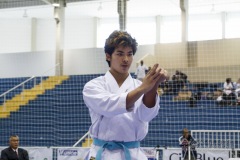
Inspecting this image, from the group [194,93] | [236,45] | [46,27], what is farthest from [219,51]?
[46,27]

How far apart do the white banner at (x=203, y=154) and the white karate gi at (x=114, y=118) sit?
7.06 meters

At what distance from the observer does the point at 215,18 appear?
72.1 feet

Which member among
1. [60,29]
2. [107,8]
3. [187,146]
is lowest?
[187,146]

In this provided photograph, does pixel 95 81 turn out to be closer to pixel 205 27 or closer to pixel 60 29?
pixel 60 29

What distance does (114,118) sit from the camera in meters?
2.20

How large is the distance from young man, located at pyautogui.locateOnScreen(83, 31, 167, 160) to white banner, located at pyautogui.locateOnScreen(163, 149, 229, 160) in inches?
278

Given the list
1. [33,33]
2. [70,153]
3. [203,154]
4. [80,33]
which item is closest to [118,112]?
[203,154]

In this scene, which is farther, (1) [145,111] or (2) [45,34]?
(2) [45,34]

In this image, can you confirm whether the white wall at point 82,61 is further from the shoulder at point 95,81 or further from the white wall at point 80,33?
the shoulder at point 95,81

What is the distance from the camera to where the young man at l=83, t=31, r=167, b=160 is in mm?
2152

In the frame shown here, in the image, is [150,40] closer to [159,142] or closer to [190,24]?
[190,24]

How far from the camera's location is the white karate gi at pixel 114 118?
7.06 ft

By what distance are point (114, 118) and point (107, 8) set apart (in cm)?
1953

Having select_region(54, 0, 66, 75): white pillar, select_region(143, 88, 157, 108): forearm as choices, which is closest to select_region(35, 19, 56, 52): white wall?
select_region(54, 0, 66, 75): white pillar
